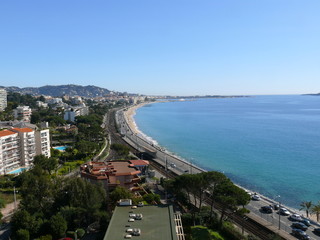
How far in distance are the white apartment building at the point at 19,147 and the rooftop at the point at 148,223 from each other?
68.5 ft

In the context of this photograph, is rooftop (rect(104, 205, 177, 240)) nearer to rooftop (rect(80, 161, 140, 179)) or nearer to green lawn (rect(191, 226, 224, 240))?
green lawn (rect(191, 226, 224, 240))

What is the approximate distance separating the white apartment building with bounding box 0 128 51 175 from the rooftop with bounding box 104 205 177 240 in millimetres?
20880

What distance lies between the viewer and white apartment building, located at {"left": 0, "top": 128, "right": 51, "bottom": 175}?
32.6m

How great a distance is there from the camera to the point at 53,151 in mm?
41188

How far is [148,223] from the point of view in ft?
52.5

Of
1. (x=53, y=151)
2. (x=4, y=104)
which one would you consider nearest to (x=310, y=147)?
(x=53, y=151)

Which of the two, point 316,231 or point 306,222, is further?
point 306,222

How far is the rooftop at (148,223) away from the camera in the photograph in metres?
A: 14.6

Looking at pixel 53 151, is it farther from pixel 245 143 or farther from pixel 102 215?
pixel 245 143

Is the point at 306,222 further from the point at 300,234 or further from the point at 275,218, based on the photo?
the point at 300,234

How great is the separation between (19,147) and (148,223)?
2515 centimetres

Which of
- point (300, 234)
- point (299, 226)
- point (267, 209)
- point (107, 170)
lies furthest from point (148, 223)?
point (267, 209)

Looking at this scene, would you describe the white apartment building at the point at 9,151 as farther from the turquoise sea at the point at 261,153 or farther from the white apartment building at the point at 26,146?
the turquoise sea at the point at 261,153

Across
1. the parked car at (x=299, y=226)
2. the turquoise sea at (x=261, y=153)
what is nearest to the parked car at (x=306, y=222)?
the parked car at (x=299, y=226)
